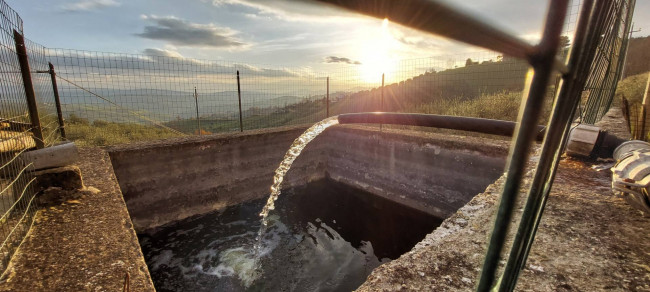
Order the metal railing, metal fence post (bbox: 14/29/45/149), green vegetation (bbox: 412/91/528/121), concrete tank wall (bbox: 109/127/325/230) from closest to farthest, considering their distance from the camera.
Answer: the metal railing < metal fence post (bbox: 14/29/45/149) < concrete tank wall (bbox: 109/127/325/230) < green vegetation (bbox: 412/91/528/121)

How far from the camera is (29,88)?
3.39 metres

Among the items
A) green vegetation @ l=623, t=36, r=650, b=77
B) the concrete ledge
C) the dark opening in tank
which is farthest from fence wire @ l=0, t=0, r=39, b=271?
green vegetation @ l=623, t=36, r=650, b=77

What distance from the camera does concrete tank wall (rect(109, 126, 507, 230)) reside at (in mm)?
5336

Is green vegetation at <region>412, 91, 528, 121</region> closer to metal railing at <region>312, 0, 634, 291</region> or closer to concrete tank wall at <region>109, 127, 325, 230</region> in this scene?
concrete tank wall at <region>109, 127, 325, 230</region>

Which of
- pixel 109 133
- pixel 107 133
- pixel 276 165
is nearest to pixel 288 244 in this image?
pixel 276 165

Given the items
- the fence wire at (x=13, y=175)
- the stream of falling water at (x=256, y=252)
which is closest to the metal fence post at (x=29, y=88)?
the fence wire at (x=13, y=175)

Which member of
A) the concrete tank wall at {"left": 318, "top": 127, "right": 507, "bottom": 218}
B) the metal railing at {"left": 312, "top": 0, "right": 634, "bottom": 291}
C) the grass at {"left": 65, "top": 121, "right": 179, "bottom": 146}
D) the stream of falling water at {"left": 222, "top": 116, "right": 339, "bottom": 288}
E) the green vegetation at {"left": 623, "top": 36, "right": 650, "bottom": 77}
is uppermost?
the green vegetation at {"left": 623, "top": 36, "right": 650, "bottom": 77}

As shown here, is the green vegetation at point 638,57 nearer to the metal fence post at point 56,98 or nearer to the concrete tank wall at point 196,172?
the concrete tank wall at point 196,172

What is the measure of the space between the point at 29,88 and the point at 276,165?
444cm

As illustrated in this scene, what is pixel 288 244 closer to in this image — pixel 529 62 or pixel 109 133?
pixel 529 62

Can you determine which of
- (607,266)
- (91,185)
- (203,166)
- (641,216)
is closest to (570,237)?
(607,266)

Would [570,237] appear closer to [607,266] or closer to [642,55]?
[607,266]

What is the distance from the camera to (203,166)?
6.00m

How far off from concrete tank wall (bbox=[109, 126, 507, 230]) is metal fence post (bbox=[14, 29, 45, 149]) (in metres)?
1.64
